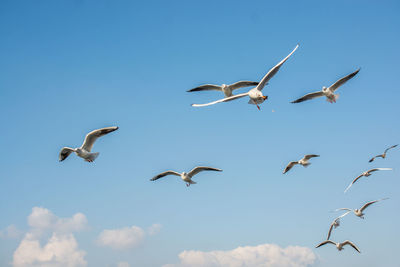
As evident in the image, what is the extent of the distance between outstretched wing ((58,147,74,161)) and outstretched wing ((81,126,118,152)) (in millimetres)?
867

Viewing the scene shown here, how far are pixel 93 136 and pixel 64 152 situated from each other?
7.38 feet

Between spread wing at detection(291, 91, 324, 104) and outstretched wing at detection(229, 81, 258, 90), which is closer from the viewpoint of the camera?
spread wing at detection(291, 91, 324, 104)

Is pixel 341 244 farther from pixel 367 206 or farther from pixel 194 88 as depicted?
pixel 194 88

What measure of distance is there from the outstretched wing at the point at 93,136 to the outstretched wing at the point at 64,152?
867 millimetres

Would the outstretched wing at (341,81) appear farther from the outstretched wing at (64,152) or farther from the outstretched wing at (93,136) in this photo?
the outstretched wing at (64,152)

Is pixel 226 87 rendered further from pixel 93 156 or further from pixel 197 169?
pixel 93 156

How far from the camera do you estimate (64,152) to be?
1110 inches

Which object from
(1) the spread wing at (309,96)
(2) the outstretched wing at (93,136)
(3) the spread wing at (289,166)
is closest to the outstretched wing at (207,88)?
(1) the spread wing at (309,96)

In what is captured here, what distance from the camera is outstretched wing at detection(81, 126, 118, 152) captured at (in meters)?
26.6

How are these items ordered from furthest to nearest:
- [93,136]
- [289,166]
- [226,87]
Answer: [289,166], [226,87], [93,136]

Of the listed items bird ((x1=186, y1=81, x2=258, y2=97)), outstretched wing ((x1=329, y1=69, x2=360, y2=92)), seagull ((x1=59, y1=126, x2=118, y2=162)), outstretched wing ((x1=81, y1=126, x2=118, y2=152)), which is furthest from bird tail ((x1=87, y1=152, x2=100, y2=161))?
outstretched wing ((x1=329, y1=69, x2=360, y2=92))

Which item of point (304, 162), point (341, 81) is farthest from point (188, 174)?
point (341, 81)

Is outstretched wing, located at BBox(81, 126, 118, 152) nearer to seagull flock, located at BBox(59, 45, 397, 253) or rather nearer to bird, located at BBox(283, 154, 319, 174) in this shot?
seagull flock, located at BBox(59, 45, 397, 253)

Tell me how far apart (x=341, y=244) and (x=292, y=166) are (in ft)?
25.9
